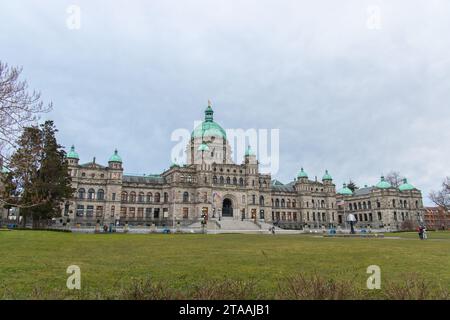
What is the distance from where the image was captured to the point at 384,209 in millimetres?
90562

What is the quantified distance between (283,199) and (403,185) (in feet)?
121

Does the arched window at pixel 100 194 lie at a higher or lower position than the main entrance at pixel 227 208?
higher

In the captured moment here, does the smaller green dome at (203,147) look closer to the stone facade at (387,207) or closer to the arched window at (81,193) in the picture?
the arched window at (81,193)

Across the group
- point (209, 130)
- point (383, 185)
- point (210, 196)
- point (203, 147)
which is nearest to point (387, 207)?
point (383, 185)

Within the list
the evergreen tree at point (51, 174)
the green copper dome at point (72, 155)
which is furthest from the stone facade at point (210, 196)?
the evergreen tree at point (51, 174)

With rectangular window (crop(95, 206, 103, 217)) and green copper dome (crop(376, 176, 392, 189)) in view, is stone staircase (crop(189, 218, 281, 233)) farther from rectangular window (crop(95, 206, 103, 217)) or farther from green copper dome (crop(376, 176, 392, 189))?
green copper dome (crop(376, 176, 392, 189))

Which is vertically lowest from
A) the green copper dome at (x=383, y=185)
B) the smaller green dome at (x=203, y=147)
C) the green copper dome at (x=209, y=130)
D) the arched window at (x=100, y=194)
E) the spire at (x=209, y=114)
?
the arched window at (x=100, y=194)

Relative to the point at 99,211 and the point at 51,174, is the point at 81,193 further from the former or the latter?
the point at 51,174

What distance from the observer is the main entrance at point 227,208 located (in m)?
80.2

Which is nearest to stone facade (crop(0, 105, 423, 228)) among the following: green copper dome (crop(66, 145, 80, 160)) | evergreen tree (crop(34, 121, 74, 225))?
green copper dome (crop(66, 145, 80, 160))

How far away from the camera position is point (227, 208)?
81.0 meters

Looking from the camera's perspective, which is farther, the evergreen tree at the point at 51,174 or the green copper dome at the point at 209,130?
→ the green copper dome at the point at 209,130

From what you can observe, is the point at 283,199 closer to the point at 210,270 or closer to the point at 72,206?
the point at 72,206
